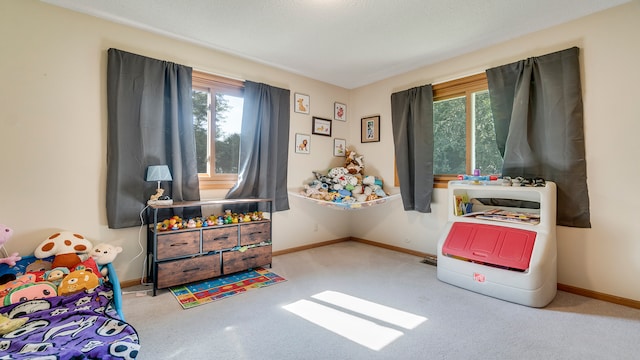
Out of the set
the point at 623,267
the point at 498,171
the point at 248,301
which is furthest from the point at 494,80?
the point at 248,301

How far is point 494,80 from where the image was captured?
3074 millimetres

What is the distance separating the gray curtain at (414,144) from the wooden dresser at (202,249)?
187cm

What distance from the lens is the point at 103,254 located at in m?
2.43

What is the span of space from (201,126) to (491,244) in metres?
3.15

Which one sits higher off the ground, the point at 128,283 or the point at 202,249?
the point at 202,249

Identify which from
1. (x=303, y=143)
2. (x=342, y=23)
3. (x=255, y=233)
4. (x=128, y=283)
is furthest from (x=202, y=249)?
(x=342, y=23)

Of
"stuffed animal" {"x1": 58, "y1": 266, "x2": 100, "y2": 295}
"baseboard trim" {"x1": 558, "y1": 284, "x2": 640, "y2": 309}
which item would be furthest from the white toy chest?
"stuffed animal" {"x1": 58, "y1": 266, "x2": 100, "y2": 295}

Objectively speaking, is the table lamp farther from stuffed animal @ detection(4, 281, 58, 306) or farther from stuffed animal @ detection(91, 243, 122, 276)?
stuffed animal @ detection(4, 281, 58, 306)

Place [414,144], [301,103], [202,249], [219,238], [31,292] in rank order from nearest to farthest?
[31,292] → [202,249] → [219,238] → [414,144] → [301,103]

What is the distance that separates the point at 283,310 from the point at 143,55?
266 centimetres

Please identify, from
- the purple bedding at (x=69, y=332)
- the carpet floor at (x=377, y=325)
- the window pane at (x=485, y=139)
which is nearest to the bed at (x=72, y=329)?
the purple bedding at (x=69, y=332)

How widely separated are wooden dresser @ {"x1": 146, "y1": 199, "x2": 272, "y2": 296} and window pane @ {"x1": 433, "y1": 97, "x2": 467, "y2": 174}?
7.43ft

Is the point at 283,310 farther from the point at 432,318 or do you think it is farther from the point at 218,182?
the point at 218,182

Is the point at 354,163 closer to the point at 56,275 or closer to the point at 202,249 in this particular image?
the point at 202,249
